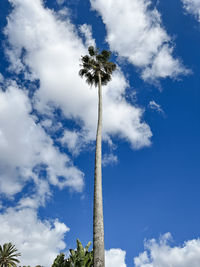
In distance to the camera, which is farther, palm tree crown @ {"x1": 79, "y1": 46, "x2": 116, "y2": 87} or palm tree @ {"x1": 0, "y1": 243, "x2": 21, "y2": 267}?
palm tree @ {"x1": 0, "y1": 243, "x2": 21, "y2": 267}

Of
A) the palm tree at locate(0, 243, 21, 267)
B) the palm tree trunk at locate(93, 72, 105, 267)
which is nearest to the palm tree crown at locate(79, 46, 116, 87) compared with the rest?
the palm tree trunk at locate(93, 72, 105, 267)

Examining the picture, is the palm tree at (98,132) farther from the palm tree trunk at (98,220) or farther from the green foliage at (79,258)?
the green foliage at (79,258)

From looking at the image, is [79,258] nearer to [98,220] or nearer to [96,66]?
[98,220]

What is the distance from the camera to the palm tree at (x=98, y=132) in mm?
9026

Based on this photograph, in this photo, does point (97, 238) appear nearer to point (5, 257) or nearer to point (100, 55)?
point (100, 55)

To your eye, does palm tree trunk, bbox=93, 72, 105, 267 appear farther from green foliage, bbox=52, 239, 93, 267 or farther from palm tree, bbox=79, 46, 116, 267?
green foliage, bbox=52, 239, 93, 267

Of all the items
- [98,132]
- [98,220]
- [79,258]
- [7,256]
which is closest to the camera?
[98,220]

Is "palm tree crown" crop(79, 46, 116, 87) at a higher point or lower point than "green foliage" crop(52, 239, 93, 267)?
higher

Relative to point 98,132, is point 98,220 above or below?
below

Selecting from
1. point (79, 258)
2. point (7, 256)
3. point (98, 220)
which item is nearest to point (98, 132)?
point (98, 220)

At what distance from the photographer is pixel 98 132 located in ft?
46.9

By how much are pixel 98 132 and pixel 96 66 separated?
808 centimetres

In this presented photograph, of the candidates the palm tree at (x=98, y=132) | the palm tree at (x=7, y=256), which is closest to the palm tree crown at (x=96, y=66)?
the palm tree at (x=98, y=132)

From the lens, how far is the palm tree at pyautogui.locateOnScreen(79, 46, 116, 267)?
29.6 feet
